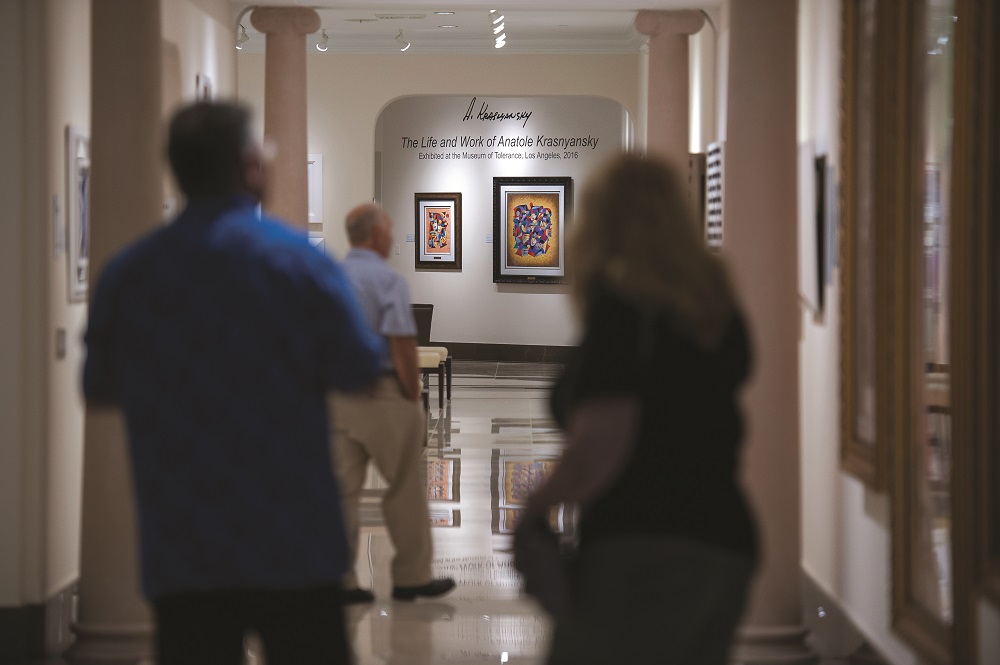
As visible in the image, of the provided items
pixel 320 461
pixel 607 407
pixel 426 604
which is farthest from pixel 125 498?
pixel 607 407

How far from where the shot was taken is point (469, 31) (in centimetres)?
1568

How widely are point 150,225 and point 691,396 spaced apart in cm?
328

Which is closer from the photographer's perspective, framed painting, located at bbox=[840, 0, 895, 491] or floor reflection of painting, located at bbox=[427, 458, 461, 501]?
framed painting, located at bbox=[840, 0, 895, 491]

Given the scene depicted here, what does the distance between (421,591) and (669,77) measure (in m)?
6.17

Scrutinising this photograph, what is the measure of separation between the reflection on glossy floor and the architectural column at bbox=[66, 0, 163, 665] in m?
1.01

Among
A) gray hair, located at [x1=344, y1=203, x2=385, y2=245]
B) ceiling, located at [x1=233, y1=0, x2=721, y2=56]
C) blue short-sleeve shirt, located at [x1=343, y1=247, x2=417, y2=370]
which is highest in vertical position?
ceiling, located at [x1=233, y1=0, x2=721, y2=56]

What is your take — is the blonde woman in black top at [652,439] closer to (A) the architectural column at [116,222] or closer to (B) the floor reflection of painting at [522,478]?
(A) the architectural column at [116,222]

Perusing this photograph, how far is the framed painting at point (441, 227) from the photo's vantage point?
19.5m

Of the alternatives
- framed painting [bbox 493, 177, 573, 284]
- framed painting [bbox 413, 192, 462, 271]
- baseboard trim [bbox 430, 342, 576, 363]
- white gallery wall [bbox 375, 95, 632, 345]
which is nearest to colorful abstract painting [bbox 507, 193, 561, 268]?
framed painting [bbox 493, 177, 573, 284]

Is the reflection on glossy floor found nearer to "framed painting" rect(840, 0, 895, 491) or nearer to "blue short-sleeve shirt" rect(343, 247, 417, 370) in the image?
"blue short-sleeve shirt" rect(343, 247, 417, 370)

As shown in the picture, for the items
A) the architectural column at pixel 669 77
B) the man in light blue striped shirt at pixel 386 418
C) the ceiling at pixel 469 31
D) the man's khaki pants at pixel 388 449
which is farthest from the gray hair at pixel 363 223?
the ceiling at pixel 469 31

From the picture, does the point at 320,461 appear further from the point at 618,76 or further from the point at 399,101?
the point at 399,101

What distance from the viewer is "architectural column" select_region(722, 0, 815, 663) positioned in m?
5.03

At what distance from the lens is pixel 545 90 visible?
1608 centimetres
